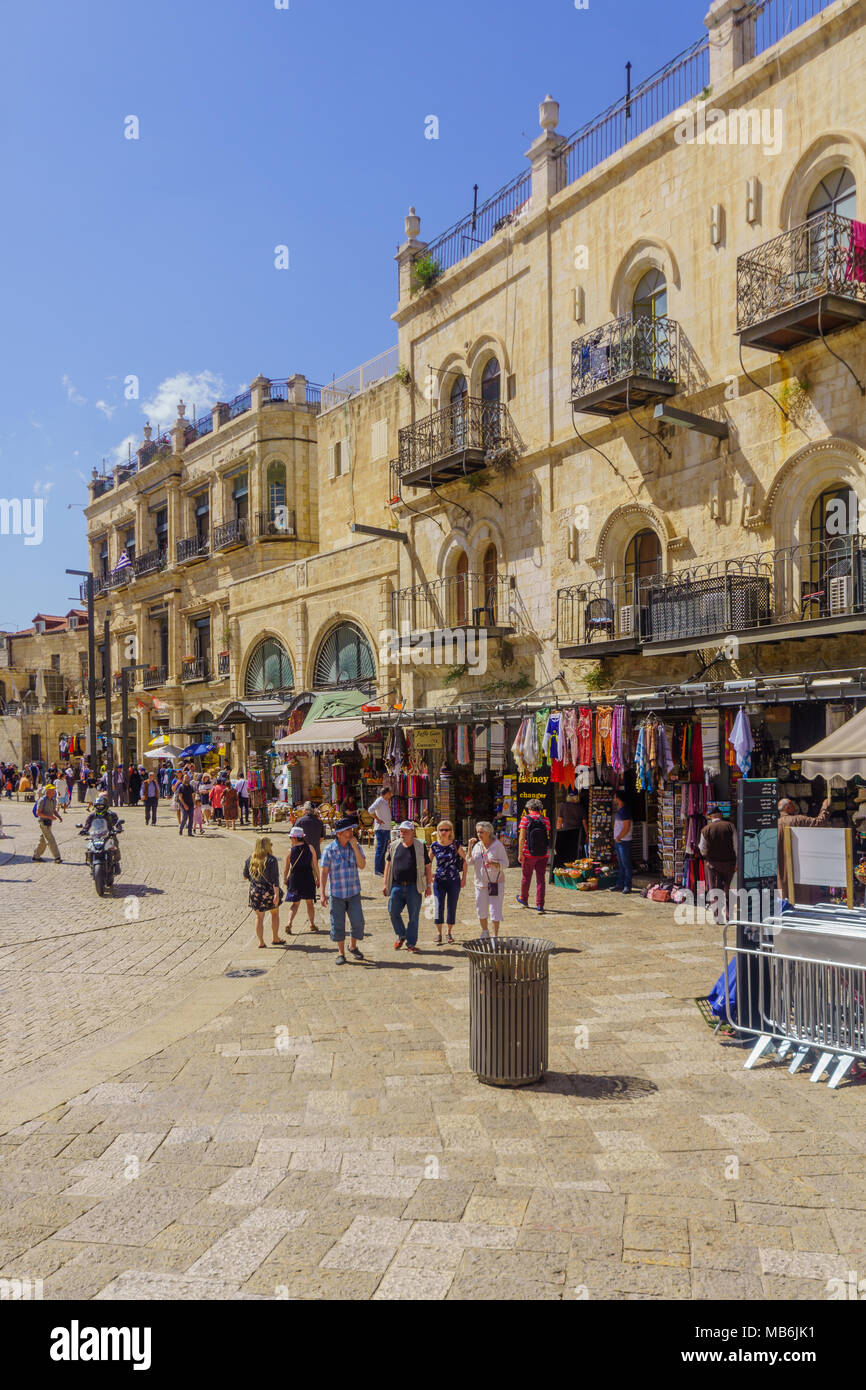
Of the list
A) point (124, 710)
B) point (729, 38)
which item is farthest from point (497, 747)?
point (124, 710)

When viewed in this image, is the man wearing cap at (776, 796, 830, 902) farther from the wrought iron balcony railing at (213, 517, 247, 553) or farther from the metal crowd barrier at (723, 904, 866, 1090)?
the wrought iron balcony railing at (213, 517, 247, 553)

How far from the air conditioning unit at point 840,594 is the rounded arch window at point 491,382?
11003 millimetres

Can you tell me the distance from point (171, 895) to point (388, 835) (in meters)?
3.74

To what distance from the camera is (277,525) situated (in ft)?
114

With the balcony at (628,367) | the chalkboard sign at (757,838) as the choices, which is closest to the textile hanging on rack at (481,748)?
the balcony at (628,367)

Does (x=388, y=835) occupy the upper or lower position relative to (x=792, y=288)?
lower

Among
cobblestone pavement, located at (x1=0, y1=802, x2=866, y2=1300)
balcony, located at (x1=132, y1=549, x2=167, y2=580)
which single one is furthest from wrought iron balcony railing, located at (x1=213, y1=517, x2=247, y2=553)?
cobblestone pavement, located at (x1=0, y1=802, x2=866, y2=1300)

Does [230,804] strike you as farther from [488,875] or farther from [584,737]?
[488,875]

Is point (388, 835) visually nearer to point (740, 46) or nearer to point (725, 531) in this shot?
point (725, 531)

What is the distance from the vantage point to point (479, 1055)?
22.9 ft

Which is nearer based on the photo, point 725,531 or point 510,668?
point 725,531

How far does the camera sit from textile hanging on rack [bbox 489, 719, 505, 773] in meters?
17.9
